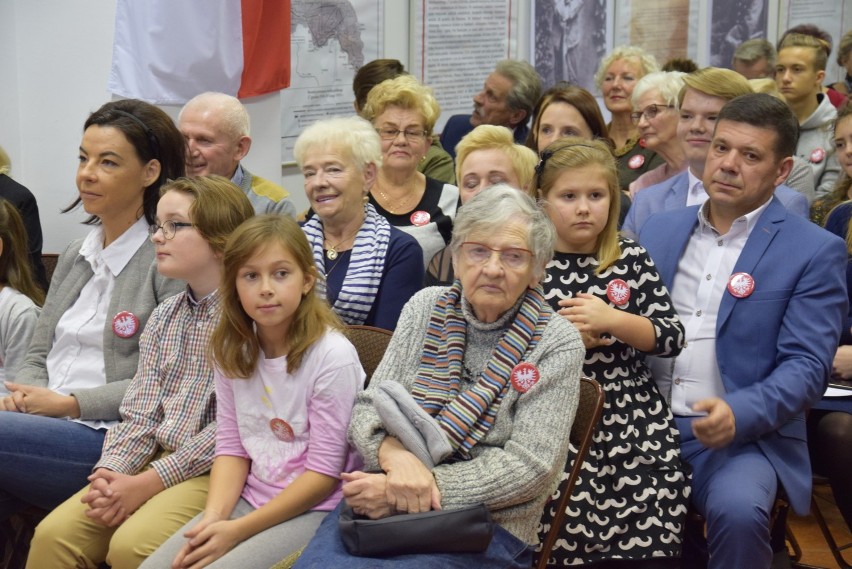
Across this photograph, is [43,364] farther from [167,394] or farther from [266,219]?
[266,219]

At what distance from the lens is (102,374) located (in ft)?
10.4

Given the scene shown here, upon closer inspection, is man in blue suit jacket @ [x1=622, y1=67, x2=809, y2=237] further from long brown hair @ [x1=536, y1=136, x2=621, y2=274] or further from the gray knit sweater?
the gray knit sweater

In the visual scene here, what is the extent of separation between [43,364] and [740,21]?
22.7ft

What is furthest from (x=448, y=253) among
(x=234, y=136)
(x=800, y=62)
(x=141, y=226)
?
(x=800, y=62)

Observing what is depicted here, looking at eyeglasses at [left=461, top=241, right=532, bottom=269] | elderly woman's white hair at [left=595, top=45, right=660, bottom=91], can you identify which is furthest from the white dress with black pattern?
elderly woman's white hair at [left=595, top=45, right=660, bottom=91]

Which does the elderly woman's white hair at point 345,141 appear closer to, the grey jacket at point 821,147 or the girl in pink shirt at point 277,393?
the girl in pink shirt at point 277,393

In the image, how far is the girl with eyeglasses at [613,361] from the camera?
8.92 feet

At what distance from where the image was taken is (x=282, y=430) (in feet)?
8.57

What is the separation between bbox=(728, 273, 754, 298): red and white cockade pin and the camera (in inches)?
114

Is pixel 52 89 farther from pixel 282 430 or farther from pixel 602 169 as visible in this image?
pixel 602 169

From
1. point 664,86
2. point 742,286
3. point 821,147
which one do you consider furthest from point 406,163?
point 821,147

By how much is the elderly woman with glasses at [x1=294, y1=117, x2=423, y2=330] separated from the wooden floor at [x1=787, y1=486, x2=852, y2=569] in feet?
5.72

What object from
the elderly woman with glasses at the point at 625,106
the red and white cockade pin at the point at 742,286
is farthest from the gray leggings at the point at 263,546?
the elderly woman with glasses at the point at 625,106

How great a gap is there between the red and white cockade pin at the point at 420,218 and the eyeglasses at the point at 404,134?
36cm
